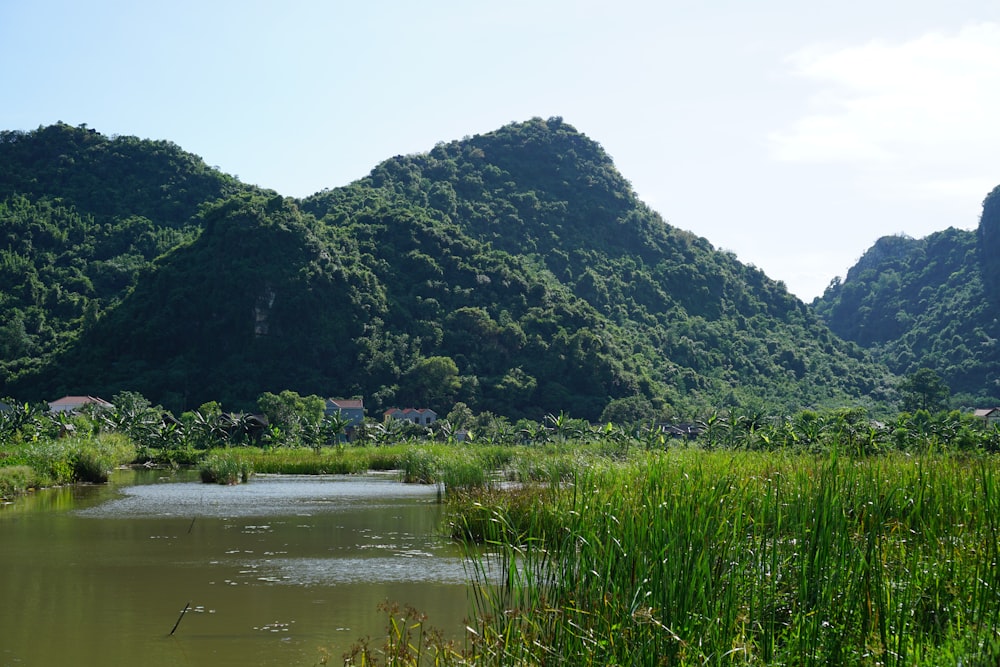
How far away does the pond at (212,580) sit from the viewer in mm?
9742

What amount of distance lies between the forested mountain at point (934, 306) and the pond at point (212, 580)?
9612cm

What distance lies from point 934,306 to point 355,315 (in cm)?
9088

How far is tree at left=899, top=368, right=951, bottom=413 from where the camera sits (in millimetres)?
85400

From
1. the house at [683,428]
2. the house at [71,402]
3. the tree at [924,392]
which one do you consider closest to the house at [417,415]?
the house at [683,428]

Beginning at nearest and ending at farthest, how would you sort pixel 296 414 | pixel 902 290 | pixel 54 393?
pixel 296 414
pixel 54 393
pixel 902 290

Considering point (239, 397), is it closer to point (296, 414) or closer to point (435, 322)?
point (296, 414)

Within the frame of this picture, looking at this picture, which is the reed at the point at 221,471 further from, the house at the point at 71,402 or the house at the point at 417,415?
the house at the point at 417,415

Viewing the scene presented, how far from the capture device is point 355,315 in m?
97.8

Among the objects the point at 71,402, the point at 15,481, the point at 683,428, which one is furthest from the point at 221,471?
the point at 683,428

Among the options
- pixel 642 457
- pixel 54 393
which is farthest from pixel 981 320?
pixel 642 457

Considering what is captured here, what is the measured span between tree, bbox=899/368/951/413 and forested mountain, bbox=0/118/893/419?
13.8 metres

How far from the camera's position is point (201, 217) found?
A: 371 feet

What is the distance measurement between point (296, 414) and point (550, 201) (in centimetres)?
8973

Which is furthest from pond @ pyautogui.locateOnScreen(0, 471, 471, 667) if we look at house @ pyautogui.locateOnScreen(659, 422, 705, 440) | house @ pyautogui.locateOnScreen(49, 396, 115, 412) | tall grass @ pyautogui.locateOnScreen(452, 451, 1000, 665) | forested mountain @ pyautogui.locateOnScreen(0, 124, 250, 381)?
forested mountain @ pyautogui.locateOnScreen(0, 124, 250, 381)
